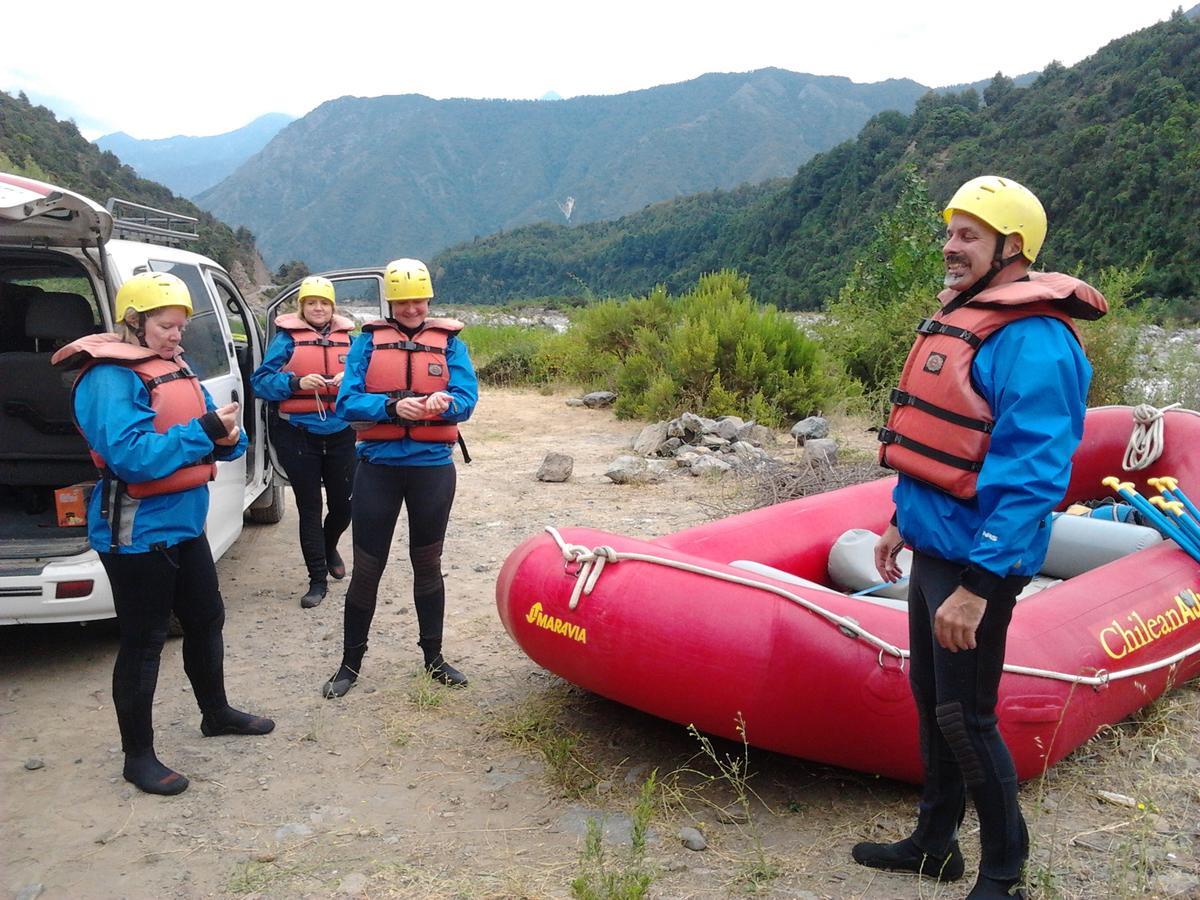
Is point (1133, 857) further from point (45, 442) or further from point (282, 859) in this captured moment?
point (45, 442)

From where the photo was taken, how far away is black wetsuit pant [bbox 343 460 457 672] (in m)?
3.84

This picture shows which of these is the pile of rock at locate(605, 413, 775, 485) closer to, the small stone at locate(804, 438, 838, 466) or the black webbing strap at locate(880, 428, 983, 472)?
the small stone at locate(804, 438, 838, 466)

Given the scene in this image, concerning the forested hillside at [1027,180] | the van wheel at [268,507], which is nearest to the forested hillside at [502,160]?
the forested hillside at [1027,180]

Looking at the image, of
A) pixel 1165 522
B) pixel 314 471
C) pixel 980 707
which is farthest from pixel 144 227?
pixel 1165 522

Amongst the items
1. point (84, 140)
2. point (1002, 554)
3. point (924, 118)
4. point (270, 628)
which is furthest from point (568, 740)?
point (924, 118)

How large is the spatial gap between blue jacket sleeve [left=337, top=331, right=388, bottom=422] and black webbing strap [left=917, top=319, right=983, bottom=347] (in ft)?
7.12

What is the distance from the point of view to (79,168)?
25578 millimetres

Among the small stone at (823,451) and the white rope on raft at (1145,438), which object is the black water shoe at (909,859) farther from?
the small stone at (823,451)

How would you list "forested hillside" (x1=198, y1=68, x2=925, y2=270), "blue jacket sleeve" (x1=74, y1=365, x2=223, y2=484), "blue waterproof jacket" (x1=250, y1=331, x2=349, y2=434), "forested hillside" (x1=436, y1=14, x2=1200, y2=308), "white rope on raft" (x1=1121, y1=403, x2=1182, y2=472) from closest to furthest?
"blue jacket sleeve" (x1=74, y1=365, x2=223, y2=484), "white rope on raft" (x1=1121, y1=403, x2=1182, y2=472), "blue waterproof jacket" (x1=250, y1=331, x2=349, y2=434), "forested hillside" (x1=436, y1=14, x2=1200, y2=308), "forested hillside" (x1=198, y1=68, x2=925, y2=270)

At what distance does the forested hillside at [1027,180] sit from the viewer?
110 feet

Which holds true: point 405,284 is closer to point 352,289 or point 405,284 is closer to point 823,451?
point 352,289

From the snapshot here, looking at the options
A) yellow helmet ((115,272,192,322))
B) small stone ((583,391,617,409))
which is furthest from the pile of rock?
yellow helmet ((115,272,192,322))

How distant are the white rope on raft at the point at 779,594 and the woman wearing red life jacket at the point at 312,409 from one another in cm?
207

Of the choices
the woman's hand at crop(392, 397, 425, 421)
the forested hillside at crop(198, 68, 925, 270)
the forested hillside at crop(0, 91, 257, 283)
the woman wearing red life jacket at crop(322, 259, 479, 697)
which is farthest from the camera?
the forested hillside at crop(198, 68, 925, 270)
